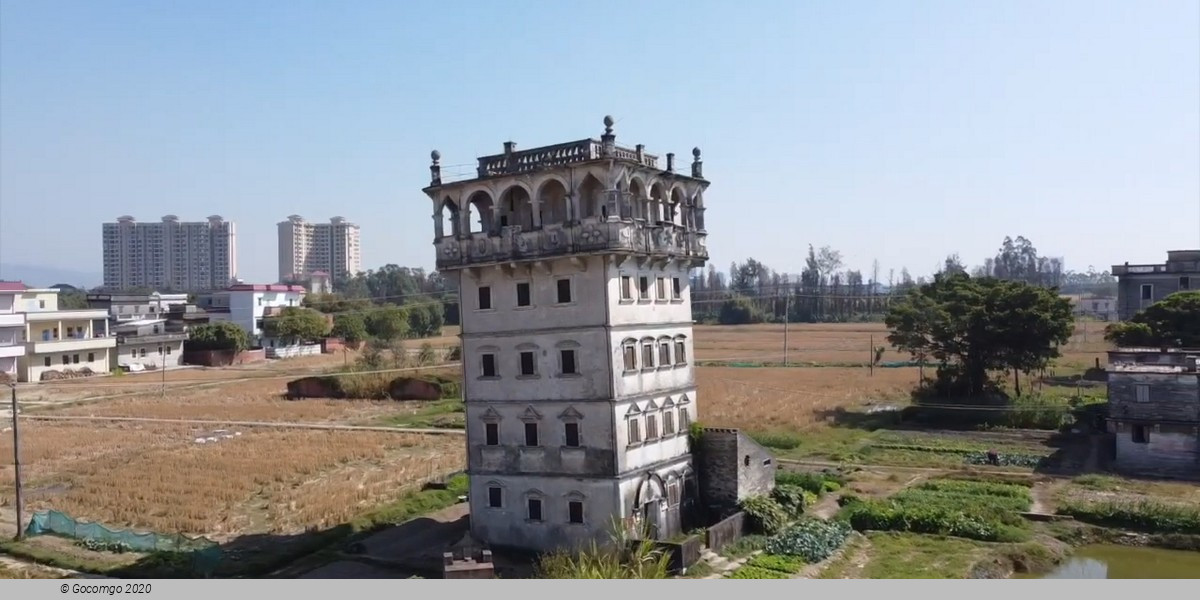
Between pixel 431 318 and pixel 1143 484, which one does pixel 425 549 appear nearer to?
pixel 1143 484

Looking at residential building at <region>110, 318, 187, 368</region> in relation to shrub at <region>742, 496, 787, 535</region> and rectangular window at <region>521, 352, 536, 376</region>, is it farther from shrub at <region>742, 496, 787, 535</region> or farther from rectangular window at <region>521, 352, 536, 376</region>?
shrub at <region>742, 496, 787, 535</region>

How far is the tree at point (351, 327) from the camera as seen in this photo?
3748 inches

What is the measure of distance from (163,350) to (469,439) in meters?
61.3

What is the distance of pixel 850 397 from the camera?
58.2 m

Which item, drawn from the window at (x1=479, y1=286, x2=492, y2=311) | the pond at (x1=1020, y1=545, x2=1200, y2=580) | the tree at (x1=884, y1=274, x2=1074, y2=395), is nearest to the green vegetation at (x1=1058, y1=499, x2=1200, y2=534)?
the pond at (x1=1020, y1=545, x2=1200, y2=580)

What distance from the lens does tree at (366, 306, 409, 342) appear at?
3649 inches

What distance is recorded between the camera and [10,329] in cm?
7069

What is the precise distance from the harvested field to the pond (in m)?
21.8

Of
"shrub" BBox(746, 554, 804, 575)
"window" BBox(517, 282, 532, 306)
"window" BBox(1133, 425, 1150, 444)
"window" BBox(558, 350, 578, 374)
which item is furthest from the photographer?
"window" BBox(1133, 425, 1150, 444)

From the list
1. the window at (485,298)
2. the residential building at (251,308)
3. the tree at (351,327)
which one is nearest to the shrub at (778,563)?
the window at (485,298)

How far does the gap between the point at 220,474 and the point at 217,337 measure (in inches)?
1975

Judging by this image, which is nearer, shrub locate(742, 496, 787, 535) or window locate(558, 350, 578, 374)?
window locate(558, 350, 578, 374)

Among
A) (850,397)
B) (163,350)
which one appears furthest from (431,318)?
(850,397)

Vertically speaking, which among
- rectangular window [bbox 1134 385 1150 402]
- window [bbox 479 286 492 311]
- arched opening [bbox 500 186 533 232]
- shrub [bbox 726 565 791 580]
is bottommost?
shrub [bbox 726 565 791 580]
